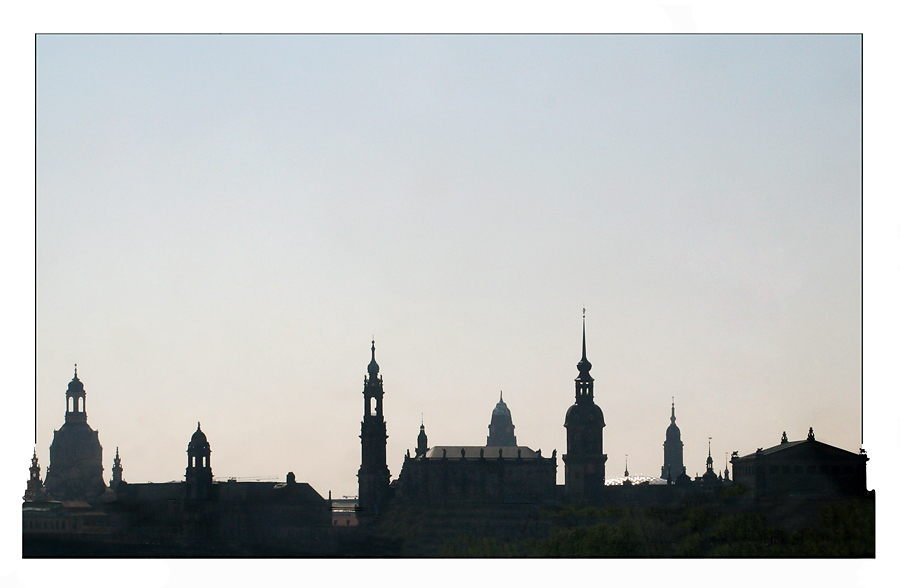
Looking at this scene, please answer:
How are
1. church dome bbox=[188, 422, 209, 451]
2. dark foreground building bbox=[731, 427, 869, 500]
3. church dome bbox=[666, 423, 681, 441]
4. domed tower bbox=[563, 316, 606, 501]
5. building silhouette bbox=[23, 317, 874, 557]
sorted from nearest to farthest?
dark foreground building bbox=[731, 427, 869, 500] < building silhouette bbox=[23, 317, 874, 557] < church dome bbox=[188, 422, 209, 451] < domed tower bbox=[563, 316, 606, 501] < church dome bbox=[666, 423, 681, 441]

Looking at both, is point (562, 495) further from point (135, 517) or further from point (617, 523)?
point (135, 517)

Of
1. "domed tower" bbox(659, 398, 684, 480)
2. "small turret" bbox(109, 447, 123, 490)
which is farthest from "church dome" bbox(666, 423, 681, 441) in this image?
"small turret" bbox(109, 447, 123, 490)

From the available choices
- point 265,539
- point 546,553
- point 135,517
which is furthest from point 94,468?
point 546,553

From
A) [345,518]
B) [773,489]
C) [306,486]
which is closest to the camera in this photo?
[773,489]

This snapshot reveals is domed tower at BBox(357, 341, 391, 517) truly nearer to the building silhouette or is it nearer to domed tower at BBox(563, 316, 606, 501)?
the building silhouette

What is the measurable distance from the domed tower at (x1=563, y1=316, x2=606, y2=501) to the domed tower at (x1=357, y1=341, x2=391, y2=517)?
47.3 feet

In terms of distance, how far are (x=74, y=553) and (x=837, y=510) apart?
161 feet

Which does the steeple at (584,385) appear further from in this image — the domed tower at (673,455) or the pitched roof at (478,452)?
the domed tower at (673,455)

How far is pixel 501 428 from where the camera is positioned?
152875mm

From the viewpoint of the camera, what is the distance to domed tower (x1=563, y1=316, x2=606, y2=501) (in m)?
109

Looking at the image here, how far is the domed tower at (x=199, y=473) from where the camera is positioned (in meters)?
105

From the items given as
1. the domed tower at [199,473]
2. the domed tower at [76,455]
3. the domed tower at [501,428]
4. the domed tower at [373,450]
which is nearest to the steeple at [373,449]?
the domed tower at [373,450]

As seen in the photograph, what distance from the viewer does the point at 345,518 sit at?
114312 millimetres

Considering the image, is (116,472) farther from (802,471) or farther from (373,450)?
(802,471)
